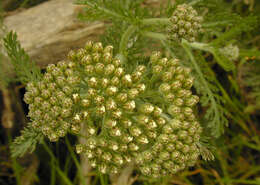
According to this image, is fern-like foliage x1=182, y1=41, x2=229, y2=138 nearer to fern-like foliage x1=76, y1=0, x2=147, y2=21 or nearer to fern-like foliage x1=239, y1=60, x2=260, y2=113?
fern-like foliage x1=76, y1=0, x2=147, y2=21

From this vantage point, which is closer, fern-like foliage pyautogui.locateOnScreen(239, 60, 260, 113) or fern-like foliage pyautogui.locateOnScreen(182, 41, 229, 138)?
fern-like foliage pyautogui.locateOnScreen(182, 41, 229, 138)

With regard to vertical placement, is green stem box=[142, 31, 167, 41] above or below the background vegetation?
above

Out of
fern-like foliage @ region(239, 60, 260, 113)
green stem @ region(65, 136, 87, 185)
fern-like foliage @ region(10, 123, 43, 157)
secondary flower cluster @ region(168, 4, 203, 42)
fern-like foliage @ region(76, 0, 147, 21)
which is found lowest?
green stem @ region(65, 136, 87, 185)

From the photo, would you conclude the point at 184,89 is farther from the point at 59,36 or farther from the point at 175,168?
the point at 59,36

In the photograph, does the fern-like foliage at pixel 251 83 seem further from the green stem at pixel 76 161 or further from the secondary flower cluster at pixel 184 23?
the green stem at pixel 76 161

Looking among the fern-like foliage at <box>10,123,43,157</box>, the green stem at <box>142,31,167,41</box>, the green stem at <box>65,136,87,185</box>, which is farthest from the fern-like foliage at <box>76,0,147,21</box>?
the green stem at <box>65,136,87,185</box>

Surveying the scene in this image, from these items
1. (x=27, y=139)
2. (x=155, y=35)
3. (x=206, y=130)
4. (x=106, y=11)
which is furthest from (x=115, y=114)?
(x=206, y=130)

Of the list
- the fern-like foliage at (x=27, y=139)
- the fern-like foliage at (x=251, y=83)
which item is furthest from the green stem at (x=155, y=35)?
the fern-like foliage at (x=251, y=83)

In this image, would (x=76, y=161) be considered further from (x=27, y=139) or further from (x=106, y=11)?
(x=106, y=11)

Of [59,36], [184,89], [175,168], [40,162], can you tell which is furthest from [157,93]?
[40,162]
